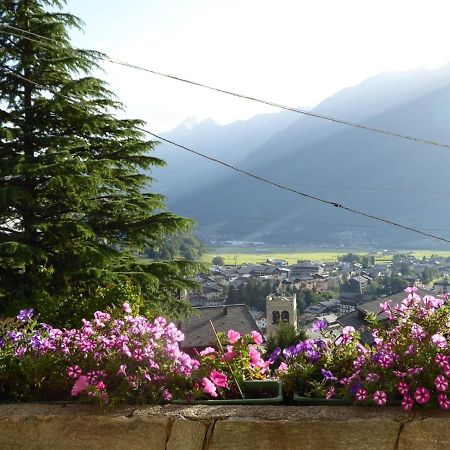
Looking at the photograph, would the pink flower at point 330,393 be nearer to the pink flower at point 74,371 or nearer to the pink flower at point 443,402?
the pink flower at point 443,402

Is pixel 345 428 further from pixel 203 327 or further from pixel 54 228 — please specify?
pixel 203 327

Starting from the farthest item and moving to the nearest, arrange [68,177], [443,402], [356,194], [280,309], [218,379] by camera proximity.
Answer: [356,194], [280,309], [68,177], [218,379], [443,402]

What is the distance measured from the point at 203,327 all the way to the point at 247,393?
24.8 meters

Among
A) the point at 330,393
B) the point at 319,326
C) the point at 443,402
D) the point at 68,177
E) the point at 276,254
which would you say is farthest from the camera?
the point at 276,254

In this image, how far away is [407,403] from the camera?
154 centimetres

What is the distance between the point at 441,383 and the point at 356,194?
536ft

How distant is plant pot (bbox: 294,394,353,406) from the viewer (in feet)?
5.50

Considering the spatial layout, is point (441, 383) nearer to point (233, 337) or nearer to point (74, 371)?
point (233, 337)

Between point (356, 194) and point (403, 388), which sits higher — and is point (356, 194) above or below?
below

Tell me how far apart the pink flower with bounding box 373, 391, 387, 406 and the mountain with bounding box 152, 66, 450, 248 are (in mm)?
127845

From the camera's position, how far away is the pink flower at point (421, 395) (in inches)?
60.6

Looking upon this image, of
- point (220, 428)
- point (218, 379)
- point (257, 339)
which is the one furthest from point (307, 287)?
point (220, 428)

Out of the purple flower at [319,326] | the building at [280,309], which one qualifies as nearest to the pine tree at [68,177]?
the purple flower at [319,326]

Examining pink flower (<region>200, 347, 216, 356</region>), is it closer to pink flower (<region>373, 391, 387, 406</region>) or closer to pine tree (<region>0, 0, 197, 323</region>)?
pink flower (<region>373, 391, 387, 406</region>)
